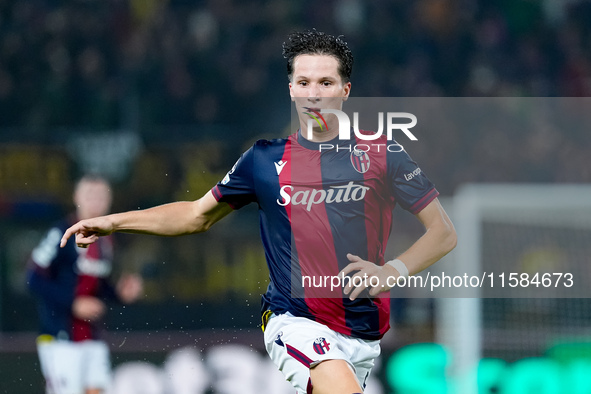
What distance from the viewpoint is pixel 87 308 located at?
715cm

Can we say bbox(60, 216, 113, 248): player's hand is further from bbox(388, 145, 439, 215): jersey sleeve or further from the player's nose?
bbox(388, 145, 439, 215): jersey sleeve

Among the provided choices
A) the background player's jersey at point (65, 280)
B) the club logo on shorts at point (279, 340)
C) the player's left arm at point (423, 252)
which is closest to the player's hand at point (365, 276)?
the player's left arm at point (423, 252)

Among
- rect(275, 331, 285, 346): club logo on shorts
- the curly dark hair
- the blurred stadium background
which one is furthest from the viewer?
the blurred stadium background

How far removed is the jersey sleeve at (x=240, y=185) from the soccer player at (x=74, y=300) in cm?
293

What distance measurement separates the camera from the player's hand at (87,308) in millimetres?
7156

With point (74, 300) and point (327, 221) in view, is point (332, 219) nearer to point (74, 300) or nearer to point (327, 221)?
point (327, 221)

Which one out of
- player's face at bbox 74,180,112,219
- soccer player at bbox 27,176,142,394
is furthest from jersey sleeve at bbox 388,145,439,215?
player's face at bbox 74,180,112,219

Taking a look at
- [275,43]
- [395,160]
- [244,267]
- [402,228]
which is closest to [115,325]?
[244,267]

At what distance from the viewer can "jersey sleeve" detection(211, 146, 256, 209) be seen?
14.1 feet

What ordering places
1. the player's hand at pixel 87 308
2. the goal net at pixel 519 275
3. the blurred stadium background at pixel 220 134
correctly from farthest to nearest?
the goal net at pixel 519 275
the blurred stadium background at pixel 220 134
the player's hand at pixel 87 308

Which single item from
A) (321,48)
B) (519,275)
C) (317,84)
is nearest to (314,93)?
(317,84)

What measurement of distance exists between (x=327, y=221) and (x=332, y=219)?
0.08 ft

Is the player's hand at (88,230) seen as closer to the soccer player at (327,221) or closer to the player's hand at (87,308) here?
the soccer player at (327,221)

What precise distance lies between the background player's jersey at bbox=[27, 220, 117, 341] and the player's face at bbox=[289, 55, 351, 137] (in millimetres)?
3643
